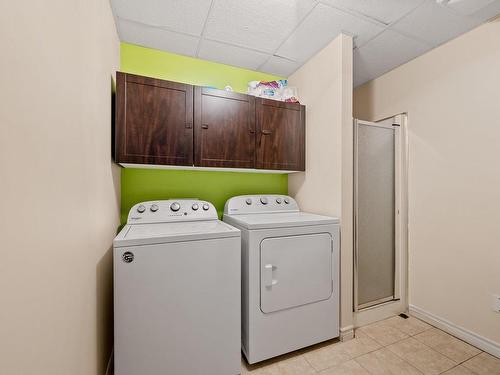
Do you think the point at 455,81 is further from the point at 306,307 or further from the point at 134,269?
the point at 134,269

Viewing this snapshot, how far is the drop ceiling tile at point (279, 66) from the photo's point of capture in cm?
218

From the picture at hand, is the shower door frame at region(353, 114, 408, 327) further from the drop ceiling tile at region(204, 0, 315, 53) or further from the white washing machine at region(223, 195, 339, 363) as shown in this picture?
the drop ceiling tile at region(204, 0, 315, 53)

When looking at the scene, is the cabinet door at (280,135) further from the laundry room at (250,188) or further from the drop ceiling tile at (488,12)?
the drop ceiling tile at (488,12)

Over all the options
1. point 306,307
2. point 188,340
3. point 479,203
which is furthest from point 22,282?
point 479,203

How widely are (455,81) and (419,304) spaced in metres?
2.00

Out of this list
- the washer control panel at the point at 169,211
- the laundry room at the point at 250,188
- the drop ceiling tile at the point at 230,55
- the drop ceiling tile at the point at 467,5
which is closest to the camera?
the laundry room at the point at 250,188

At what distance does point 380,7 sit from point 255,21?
0.88 meters

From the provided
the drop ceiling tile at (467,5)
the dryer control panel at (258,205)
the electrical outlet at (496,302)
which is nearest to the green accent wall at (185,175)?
the dryer control panel at (258,205)

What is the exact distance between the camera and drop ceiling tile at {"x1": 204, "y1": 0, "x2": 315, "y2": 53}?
149cm

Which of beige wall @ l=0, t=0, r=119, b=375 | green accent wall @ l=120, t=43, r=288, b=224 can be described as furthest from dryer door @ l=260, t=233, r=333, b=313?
beige wall @ l=0, t=0, r=119, b=375

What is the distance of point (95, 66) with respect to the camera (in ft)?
3.72

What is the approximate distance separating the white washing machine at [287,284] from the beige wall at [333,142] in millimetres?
129

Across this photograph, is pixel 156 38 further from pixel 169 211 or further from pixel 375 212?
pixel 375 212

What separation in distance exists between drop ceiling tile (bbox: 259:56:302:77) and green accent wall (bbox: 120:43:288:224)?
0.11m
